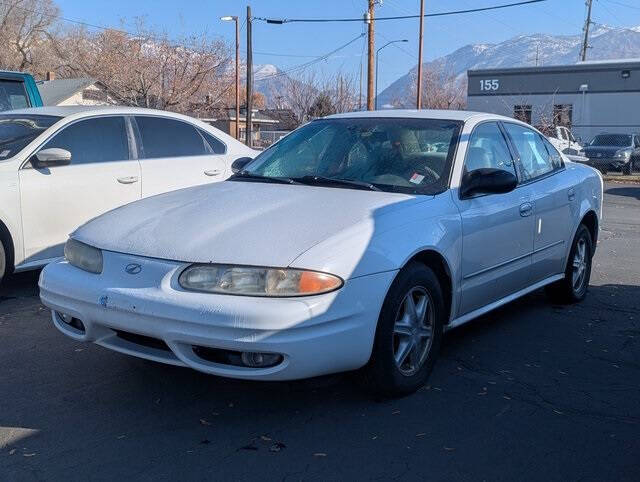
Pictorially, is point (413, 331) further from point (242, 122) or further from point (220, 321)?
point (242, 122)

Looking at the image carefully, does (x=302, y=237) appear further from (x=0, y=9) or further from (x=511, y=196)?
(x=0, y=9)

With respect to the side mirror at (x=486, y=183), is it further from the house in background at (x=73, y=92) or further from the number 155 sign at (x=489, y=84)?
the number 155 sign at (x=489, y=84)

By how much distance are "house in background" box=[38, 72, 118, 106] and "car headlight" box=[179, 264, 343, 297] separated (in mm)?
23909

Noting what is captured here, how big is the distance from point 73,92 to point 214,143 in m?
22.6

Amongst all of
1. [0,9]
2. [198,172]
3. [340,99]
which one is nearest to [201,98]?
[340,99]

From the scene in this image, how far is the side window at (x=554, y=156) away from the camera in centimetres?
607

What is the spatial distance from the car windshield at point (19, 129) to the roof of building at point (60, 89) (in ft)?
70.4

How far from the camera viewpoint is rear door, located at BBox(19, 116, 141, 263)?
6020 mm

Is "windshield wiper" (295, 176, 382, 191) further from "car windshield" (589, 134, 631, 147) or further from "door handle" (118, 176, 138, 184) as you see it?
"car windshield" (589, 134, 631, 147)

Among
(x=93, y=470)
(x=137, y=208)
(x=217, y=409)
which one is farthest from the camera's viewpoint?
(x=137, y=208)

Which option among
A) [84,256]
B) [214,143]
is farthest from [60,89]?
[84,256]

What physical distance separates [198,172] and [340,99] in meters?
35.5

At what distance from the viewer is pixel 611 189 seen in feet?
65.7

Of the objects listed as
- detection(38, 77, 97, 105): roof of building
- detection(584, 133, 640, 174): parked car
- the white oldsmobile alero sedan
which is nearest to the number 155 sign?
detection(584, 133, 640, 174): parked car
